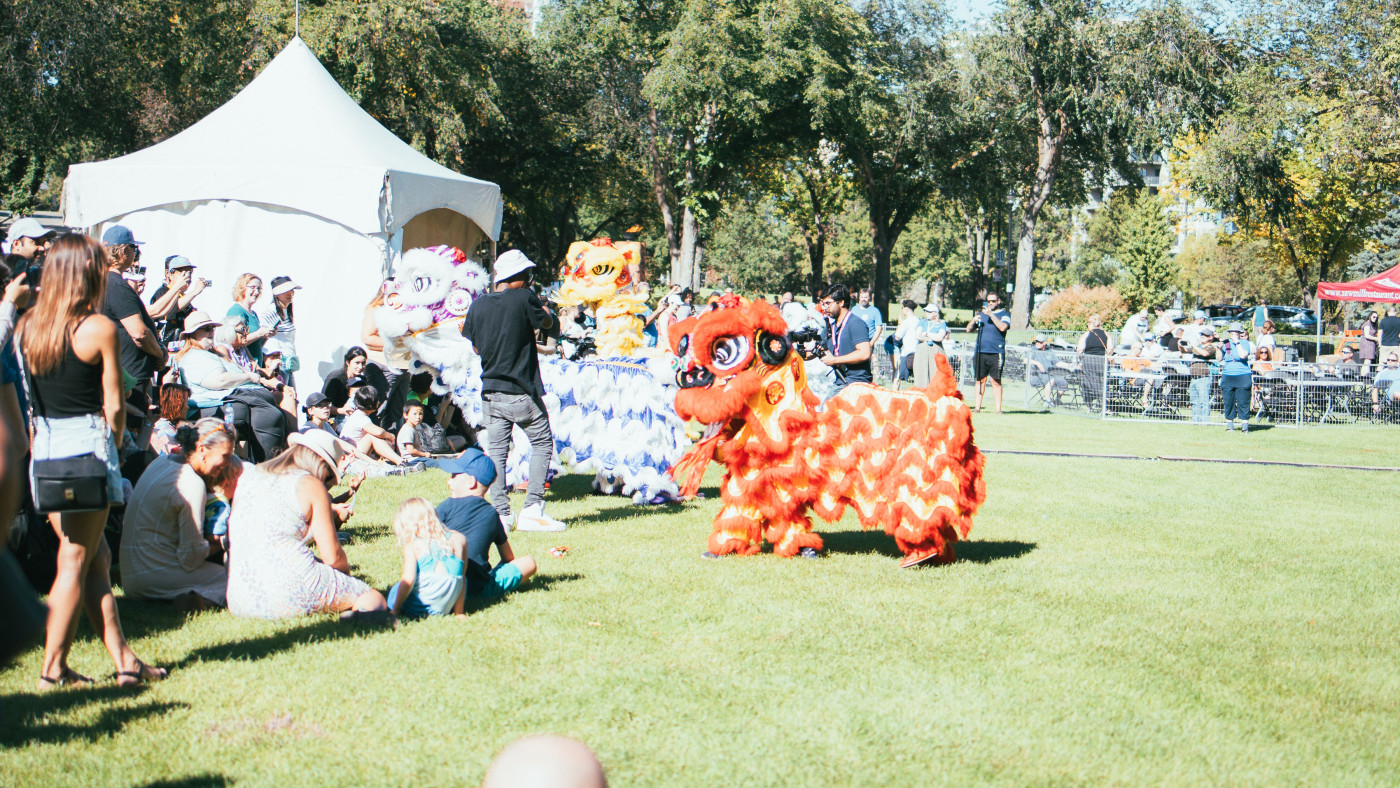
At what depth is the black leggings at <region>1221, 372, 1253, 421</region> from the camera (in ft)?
49.6

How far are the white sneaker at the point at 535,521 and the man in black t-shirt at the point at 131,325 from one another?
259 centimetres

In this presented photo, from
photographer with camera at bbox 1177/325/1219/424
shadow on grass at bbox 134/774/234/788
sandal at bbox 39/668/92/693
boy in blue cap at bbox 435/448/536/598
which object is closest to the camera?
shadow on grass at bbox 134/774/234/788

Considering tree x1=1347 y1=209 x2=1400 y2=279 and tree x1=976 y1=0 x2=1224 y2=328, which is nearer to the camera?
tree x1=976 y1=0 x2=1224 y2=328

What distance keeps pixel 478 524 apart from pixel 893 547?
3028mm

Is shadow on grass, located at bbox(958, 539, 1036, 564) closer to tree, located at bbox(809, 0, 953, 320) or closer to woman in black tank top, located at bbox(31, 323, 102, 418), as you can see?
woman in black tank top, located at bbox(31, 323, 102, 418)

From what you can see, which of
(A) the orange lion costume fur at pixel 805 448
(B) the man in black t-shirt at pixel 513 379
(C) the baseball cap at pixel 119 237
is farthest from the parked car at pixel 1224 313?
(C) the baseball cap at pixel 119 237

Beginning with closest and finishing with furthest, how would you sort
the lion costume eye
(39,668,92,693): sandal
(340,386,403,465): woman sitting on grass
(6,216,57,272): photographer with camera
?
1. (39,668,92,693): sandal
2. the lion costume eye
3. (6,216,57,272): photographer with camera
4. (340,386,403,465): woman sitting on grass

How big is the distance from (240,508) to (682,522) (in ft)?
11.8

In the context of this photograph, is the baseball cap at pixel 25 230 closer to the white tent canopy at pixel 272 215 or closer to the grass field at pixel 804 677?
the grass field at pixel 804 677

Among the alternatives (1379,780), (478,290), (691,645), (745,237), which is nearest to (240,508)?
(691,645)

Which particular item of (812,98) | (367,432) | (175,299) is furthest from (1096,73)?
(175,299)

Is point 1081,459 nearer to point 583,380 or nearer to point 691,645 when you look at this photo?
point 583,380


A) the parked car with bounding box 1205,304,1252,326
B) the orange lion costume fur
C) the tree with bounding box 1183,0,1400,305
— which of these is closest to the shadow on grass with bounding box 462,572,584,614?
the orange lion costume fur

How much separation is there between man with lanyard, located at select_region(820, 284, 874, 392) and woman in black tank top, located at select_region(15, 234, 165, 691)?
655cm
